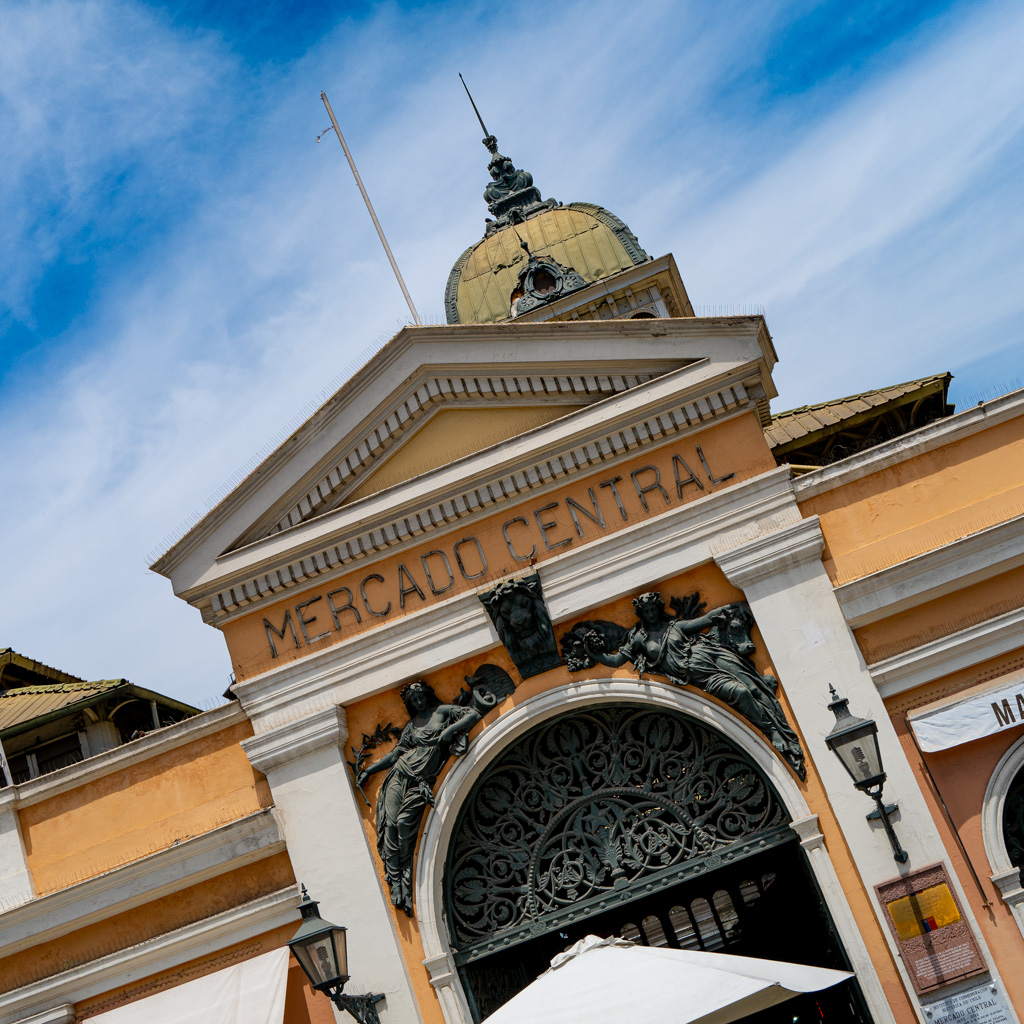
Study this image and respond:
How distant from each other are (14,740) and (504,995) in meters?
11.9

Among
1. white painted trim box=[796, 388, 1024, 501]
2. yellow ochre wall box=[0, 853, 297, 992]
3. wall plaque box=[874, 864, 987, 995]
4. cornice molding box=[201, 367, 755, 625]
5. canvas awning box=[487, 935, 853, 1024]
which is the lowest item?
wall plaque box=[874, 864, 987, 995]

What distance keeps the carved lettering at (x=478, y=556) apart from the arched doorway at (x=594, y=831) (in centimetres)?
133

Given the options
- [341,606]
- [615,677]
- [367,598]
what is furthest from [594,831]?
[341,606]

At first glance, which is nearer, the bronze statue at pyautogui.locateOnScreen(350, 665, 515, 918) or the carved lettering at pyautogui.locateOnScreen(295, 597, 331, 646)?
the bronze statue at pyautogui.locateOnScreen(350, 665, 515, 918)

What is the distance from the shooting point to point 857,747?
787 cm

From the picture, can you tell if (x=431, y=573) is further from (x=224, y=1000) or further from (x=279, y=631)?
Answer: (x=224, y=1000)

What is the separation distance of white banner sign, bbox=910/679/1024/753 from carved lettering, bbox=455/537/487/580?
3.55 m

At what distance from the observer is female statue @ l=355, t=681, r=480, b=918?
362 inches

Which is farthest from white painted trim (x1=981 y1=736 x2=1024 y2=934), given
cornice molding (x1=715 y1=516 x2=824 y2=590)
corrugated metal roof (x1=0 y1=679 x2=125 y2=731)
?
corrugated metal roof (x1=0 y1=679 x2=125 y2=731)

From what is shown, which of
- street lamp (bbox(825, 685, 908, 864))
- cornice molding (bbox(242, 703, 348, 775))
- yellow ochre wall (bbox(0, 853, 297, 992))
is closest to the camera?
street lamp (bbox(825, 685, 908, 864))

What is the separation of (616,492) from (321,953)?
4129 mm

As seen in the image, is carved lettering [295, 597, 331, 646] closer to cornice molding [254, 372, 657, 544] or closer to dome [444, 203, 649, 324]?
cornice molding [254, 372, 657, 544]

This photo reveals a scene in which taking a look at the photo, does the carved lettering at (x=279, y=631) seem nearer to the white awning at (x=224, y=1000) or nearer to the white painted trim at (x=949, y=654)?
the white awning at (x=224, y=1000)

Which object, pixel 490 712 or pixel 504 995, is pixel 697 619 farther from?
pixel 504 995
